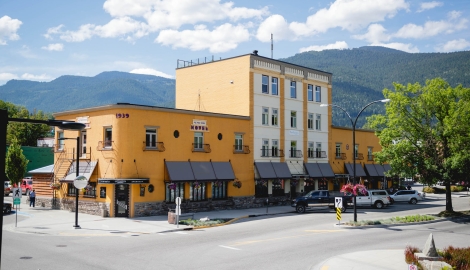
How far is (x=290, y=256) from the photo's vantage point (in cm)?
1953

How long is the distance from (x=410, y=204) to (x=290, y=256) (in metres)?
34.9

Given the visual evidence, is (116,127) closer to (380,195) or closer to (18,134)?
(380,195)

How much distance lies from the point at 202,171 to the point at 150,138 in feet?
17.9

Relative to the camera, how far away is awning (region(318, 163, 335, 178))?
50.8m

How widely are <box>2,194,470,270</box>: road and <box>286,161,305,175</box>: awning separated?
1660 cm

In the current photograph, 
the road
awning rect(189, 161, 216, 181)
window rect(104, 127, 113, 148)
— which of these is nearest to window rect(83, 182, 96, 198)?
Answer: window rect(104, 127, 113, 148)

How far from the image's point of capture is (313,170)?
49781 mm

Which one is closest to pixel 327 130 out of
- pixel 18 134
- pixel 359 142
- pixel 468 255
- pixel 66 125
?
pixel 359 142

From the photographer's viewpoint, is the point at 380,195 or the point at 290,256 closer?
the point at 290,256

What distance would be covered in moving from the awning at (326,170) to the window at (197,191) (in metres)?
16.7

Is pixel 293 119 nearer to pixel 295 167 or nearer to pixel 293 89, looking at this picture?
pixel 293 89

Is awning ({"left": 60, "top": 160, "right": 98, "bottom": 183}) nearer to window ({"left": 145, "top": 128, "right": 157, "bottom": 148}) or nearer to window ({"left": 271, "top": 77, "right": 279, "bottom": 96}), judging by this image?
window ({"left": 145, "top": 128, "right": 157, "bottom": 148})

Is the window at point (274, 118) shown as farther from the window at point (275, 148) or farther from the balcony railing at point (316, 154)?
the balcony railing at point (316, 154)

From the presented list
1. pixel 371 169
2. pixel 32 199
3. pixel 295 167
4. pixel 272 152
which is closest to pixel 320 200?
pixel 272 152
